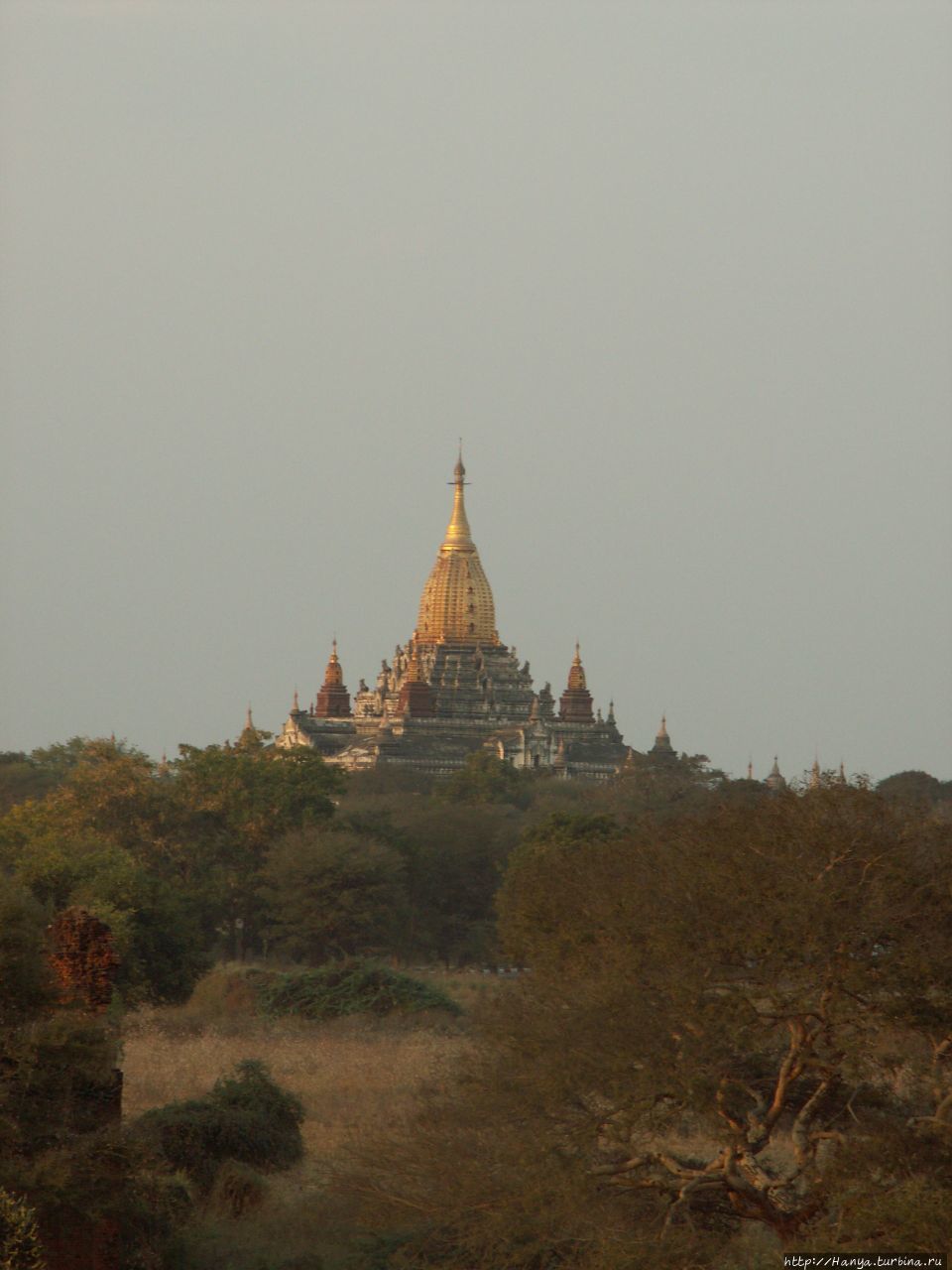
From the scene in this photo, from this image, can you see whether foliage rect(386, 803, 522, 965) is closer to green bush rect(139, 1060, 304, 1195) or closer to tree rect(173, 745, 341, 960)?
tree rect(173, 745, 341, 960)

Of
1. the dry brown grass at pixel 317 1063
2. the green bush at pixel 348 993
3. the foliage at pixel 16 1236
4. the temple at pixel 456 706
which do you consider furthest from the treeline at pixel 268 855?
the temple at pixel 456 706

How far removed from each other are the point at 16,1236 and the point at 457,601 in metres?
90.8

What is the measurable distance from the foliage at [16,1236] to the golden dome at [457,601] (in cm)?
8931

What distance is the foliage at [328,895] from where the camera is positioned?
151ft

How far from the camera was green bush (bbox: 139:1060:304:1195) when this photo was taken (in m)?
22.3

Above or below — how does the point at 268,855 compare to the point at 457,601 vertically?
below

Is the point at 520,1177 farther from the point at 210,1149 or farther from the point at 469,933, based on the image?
the point at 469,933

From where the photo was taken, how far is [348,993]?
125 ft

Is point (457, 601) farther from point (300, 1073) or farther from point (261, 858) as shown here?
point (300, 1073)

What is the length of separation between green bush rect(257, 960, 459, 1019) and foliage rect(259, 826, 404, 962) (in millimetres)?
6662

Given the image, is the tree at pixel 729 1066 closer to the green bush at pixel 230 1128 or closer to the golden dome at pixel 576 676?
the green bush at pixel 230 1128

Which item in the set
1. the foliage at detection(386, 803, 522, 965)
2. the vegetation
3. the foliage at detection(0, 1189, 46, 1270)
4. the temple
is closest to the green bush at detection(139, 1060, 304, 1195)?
the vegetation

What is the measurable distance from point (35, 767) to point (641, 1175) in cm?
6758

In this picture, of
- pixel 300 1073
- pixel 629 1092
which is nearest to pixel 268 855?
pixel 300 1073
